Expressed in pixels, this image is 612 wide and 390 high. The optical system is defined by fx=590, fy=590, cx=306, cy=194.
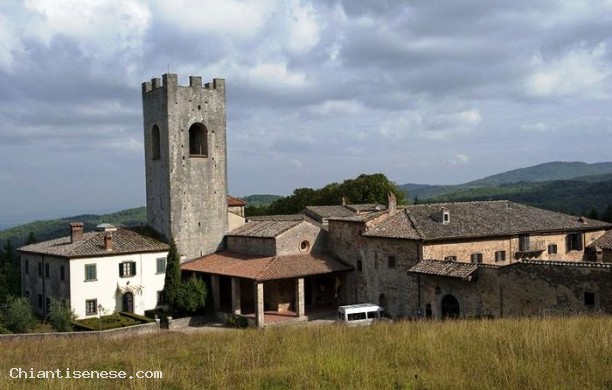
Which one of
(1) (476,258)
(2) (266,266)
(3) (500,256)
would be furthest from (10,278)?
(3) (500,256)

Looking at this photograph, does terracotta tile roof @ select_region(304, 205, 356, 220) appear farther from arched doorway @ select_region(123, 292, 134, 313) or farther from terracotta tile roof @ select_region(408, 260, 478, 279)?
terracotta tile roof @ select_region(408, 260, 478, 279)

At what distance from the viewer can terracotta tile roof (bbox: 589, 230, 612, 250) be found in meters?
39.0

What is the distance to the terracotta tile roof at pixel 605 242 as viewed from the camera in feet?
128

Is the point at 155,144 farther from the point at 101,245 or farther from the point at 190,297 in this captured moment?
the point at 190,297

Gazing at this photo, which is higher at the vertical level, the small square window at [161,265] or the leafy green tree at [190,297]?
the small square window at [161,265]

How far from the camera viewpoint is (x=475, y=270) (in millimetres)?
31188

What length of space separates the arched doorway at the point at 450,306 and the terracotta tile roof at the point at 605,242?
13.4m

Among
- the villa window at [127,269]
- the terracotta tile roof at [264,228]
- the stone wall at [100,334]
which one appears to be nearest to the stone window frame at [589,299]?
the terracotta tile roof at [264,228]

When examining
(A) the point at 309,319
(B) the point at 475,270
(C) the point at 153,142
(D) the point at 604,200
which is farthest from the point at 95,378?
(D) the point at 604,200

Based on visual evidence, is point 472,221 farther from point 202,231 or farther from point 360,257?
point 202,231

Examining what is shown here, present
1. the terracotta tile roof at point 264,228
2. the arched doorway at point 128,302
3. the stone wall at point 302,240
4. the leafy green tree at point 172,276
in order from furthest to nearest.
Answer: the terracotta tile roof at point 264,228 < the stone wall at point 302,240 < the leafy green tree at point 172,276 < the arched doorway at point 128,302

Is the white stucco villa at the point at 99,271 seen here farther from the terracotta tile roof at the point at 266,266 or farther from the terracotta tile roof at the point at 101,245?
the terracotta tile roof at the point at 266,266

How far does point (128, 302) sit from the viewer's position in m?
40.5

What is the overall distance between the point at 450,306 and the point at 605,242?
1404 centimetres
